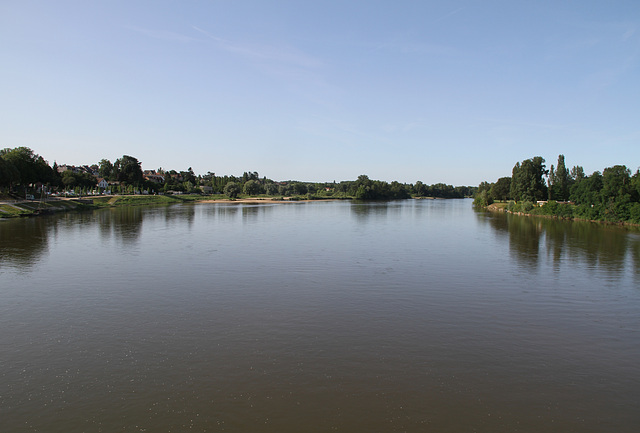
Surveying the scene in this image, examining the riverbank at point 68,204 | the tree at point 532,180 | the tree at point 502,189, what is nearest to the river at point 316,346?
the riverbank at point 68,204

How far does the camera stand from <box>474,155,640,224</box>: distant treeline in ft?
171

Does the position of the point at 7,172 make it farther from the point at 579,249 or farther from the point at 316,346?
the point at 579,249

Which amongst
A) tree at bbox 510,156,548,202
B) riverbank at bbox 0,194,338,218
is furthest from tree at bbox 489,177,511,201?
riverbank at bbox 0,194,338,218

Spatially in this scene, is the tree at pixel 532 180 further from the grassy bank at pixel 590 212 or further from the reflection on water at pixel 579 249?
the reflection on water at pixel 579 249

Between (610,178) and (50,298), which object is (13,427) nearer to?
(50,298)

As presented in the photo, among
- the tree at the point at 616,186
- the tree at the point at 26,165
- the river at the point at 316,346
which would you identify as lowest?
the river at the point at 316,346

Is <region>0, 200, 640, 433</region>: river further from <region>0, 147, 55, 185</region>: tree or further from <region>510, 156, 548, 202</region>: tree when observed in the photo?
<region>510, 156, 548, 202</region>: tree

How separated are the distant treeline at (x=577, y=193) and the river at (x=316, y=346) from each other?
3573 cm

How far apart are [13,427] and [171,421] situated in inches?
114

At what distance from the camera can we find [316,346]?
1112 centimetres

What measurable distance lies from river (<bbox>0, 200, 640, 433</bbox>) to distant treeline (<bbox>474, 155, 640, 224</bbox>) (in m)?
35.7

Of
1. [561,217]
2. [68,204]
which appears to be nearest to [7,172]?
[68,204]

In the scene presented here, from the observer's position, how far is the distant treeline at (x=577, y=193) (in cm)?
5209

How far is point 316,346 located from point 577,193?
71.8 meters
